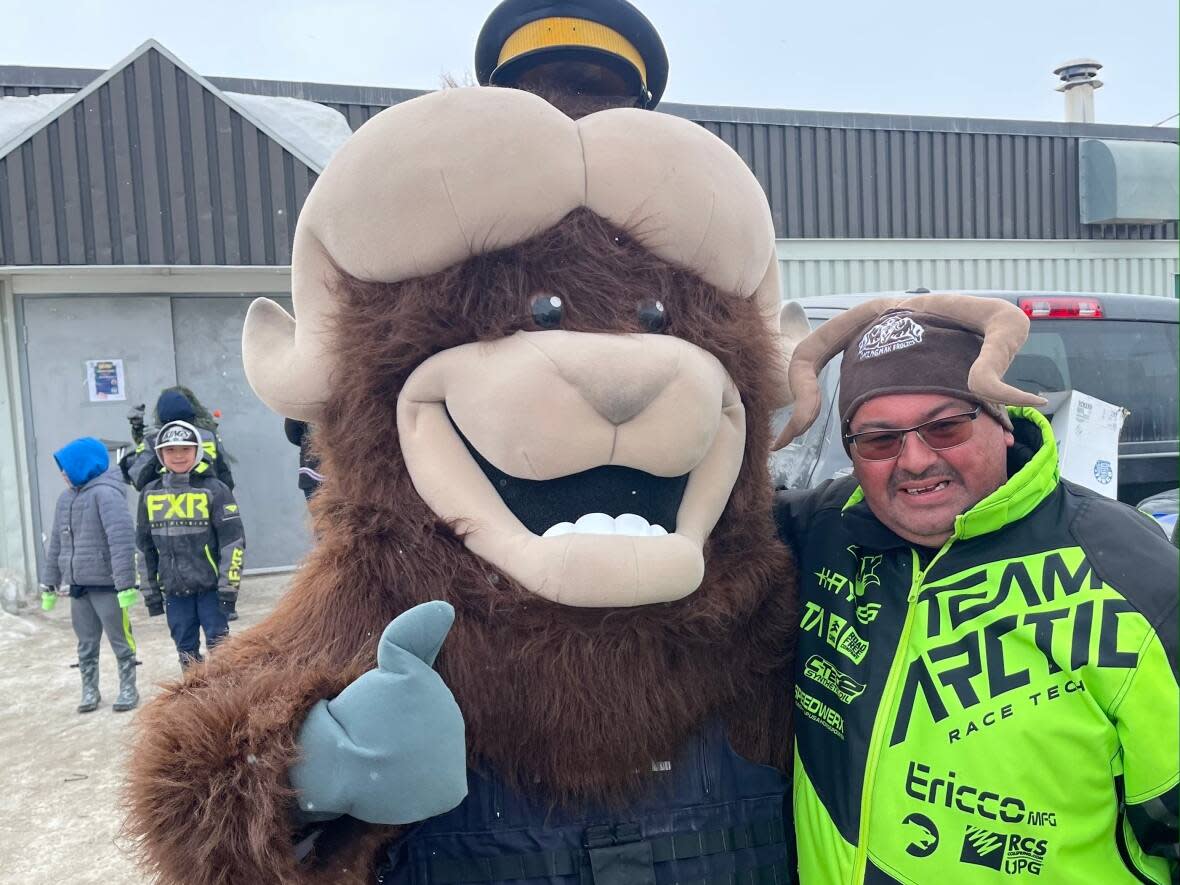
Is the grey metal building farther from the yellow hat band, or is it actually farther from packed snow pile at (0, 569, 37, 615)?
the yellow hat band

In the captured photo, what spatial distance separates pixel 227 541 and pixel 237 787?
455cm

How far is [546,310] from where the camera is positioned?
1572 mm

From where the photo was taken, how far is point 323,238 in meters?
1.68

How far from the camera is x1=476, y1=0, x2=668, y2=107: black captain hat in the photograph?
182cm

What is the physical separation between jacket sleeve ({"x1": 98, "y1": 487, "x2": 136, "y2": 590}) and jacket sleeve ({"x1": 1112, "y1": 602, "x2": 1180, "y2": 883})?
17.9ft

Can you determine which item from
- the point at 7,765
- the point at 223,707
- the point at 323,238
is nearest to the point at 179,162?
the point at 7,765

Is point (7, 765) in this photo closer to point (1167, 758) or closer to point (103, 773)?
point (103, 773)

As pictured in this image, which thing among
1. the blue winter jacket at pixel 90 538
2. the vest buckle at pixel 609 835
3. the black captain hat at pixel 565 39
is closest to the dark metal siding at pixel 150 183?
the blue winter jacket at pixel 90 538

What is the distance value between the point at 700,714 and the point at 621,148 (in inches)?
40.1

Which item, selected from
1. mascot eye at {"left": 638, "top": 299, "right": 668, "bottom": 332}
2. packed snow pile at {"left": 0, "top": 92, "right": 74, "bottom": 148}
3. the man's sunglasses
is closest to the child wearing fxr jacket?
packed snow pile at {"left": 0, "top": 92, "right": 74, "bottom": 148}

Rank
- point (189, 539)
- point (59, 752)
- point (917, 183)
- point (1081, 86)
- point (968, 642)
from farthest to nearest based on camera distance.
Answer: point (1081, 86) < point (917, 183) < point (189, 539) < point (59, 752) < point (968, 642)

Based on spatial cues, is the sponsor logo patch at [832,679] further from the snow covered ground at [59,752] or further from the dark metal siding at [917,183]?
the dark metal siding at [917,183]

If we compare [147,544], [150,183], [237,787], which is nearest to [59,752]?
[147,544]

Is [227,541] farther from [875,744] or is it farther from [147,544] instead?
[875,744]
